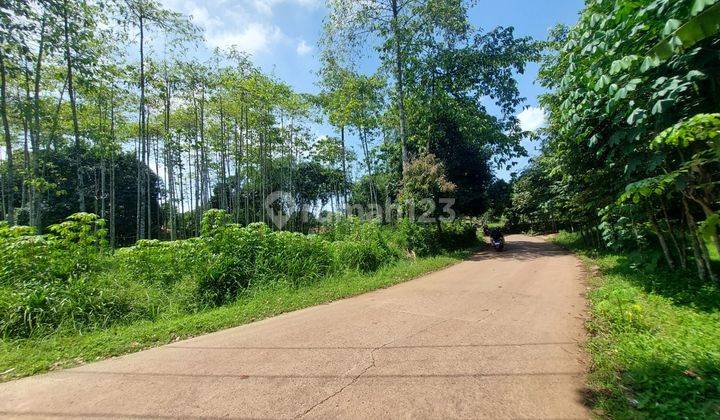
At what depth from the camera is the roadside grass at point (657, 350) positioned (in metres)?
2.43

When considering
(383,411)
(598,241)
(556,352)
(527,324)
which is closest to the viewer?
(383,411)

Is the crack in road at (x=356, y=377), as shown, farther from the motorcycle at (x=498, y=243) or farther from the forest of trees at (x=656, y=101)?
the motorcycle at (x=498, y=243)

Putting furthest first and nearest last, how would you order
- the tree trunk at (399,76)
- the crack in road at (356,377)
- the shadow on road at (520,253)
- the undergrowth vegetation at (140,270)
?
the tree trunk at (399,76)
the shadow on road at (520,253)
the undergrowth vegetation at (140,270)
the crack in road at (356,377)

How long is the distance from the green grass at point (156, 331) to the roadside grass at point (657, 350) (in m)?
4.43

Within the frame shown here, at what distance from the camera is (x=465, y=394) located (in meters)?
2.75

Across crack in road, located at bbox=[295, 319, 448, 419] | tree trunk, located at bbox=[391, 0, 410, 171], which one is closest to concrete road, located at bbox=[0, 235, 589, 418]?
crack in road, located at bbox=[295, 319, 448, 419]

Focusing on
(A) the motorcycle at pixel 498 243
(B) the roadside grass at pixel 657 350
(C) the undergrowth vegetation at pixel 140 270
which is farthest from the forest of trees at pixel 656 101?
(A) the motorcycle at pixel 498 243

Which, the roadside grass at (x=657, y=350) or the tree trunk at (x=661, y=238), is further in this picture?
the tree trunk at (x=661, y=238)

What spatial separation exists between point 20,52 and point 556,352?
1426 centimetres

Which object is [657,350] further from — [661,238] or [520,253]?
[520,253]

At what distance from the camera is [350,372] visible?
3.20m

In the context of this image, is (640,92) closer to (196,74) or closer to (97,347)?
(97,347)

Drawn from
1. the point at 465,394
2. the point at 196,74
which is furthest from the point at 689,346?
the point at 196,74

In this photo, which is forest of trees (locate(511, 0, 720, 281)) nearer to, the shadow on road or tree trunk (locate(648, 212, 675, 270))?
tree trunk (locate(648, 212, 675, 270))
